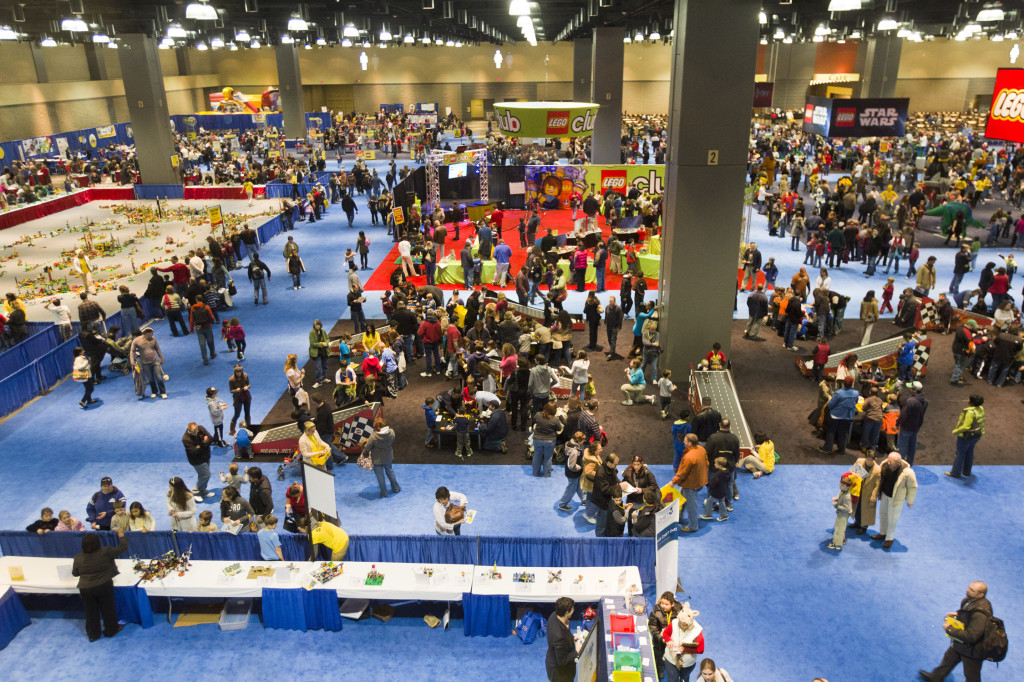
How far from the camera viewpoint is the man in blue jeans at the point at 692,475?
8.99 metres

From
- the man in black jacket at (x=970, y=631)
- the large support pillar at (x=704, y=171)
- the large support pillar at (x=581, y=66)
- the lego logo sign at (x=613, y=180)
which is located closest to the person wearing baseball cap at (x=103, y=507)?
the man in black jacket at (x=970, y=631)

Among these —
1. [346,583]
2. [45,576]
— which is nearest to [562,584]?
[346,583]

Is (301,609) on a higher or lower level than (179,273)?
lower

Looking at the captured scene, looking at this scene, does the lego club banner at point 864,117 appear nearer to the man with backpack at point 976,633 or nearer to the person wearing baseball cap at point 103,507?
the man with backpack at point 976,633

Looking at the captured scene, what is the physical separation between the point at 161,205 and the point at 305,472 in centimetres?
2945

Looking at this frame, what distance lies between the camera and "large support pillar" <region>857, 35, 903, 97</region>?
4400 centimetres

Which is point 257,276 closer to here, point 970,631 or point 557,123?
point 557,123

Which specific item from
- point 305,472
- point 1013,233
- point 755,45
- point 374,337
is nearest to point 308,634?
point 305,472

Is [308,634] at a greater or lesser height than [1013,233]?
lesser

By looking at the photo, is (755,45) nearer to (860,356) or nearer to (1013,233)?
(860,356)

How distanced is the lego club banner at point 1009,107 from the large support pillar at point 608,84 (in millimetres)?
14412

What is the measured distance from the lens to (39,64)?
45.1 m

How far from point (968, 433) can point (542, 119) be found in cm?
1435

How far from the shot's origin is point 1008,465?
35.2 ft
